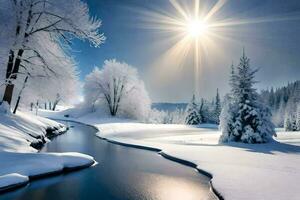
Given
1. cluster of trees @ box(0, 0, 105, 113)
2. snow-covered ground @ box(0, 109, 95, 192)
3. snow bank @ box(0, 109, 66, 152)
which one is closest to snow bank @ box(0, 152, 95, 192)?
snow-covered ground @ box(0, 109, 95, 192)

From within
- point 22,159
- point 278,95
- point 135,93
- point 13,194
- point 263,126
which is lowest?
point 13,194

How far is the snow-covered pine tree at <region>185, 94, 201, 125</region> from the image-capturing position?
192 feet

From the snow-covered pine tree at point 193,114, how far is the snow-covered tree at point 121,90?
9.87 metres

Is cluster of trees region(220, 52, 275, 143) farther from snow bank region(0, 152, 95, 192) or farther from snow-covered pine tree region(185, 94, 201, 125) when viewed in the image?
snow-covered pine tree region(185, 94, 201, 125)

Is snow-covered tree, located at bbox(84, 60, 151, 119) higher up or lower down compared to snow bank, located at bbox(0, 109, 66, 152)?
higher up

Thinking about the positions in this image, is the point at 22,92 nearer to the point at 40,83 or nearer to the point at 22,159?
the point at 40,83

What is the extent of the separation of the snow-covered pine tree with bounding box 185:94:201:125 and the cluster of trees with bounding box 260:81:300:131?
1534cm

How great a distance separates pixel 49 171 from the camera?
493 inches

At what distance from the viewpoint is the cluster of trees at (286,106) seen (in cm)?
6738

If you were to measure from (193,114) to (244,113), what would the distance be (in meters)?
35.7

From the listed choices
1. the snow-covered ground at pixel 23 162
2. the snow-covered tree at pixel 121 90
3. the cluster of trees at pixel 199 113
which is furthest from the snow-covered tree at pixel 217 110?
the snow-covered ground at pixel 23 162

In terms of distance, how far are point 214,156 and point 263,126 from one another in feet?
27.4

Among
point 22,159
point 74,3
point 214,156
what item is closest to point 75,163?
point 22,159

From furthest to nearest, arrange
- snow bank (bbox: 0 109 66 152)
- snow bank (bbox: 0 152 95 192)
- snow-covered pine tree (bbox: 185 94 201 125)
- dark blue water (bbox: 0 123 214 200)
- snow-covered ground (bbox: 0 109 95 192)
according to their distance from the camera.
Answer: snow-covered pine tree (bbox: 185 94 201 125), snow bank (bbox: 0 109 66 152), snow-covered ground (bbox: 0 109 95 192), snow bank (bbox: 0 152 95 192), dark blue water (bbox: 0 123 214 200)
